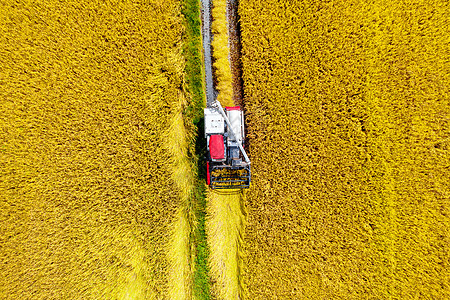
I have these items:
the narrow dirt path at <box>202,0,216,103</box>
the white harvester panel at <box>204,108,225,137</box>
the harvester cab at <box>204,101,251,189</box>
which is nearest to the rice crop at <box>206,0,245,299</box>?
the narrow dirt path at <box>202,0,216,103</box>

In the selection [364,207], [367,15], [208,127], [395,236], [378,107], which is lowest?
[395,236]

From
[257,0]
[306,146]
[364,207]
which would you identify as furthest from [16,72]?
[364,207]

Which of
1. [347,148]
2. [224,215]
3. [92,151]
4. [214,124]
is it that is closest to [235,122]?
[214,124]

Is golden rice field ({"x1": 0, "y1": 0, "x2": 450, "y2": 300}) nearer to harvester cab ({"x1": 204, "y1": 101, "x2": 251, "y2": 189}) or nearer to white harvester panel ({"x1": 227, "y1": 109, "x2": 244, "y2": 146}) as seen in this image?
harvester cab ({"x1": 204, "y1": 101, "x2": 251, "y2": 189})

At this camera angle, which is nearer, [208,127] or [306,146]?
[208,127]

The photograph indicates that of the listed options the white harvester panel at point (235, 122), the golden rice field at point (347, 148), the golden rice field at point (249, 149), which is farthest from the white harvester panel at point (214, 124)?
the golden rice field at point (347, 148)

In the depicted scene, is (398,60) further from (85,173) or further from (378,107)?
(85,173)
